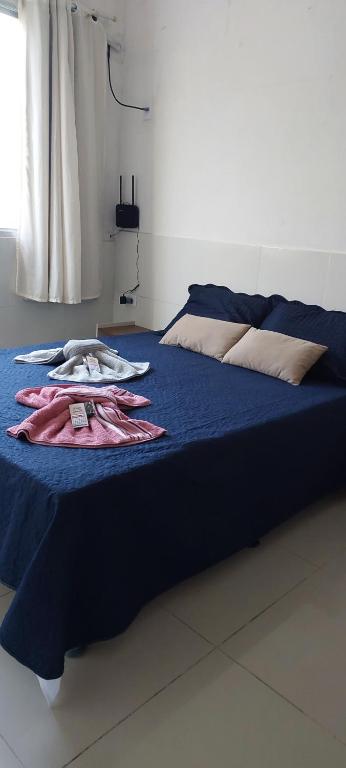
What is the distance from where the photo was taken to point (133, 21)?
141 inches

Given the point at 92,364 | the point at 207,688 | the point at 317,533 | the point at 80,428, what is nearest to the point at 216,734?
the point at 207,688

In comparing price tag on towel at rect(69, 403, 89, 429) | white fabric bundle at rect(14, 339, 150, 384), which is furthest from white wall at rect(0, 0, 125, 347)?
price tag on towel at rect(69, 403, 89, 429)

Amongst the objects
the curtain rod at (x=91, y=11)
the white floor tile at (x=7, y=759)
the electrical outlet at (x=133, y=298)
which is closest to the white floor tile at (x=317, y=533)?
the white floor tile at (x=7, y=759)

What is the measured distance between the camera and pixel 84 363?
2.45 metres

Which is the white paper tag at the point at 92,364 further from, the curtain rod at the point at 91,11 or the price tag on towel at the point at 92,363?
the curtain rod at the point at 91,11

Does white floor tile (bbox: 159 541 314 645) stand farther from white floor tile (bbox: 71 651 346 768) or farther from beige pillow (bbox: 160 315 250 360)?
beige pillow (bbox: 160 315 250 360)

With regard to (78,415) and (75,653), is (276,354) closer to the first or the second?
(78,415)

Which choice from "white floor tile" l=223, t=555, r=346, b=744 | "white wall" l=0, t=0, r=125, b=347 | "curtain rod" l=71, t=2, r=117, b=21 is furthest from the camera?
"white wall" l=0, t=0, r=125, b=347

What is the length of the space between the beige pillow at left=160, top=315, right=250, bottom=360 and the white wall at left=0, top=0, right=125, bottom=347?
1093 mm

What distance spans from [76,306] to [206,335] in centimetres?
138

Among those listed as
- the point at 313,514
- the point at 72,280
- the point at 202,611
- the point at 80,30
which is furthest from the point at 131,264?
the point at 202,611

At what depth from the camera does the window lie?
10.5 feet

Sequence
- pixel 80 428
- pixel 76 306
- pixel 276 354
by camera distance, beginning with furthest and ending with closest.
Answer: pixel 76 306 → pixel 276 354 → pixel 80 428

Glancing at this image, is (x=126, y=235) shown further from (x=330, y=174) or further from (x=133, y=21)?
(x=330, y=174)
